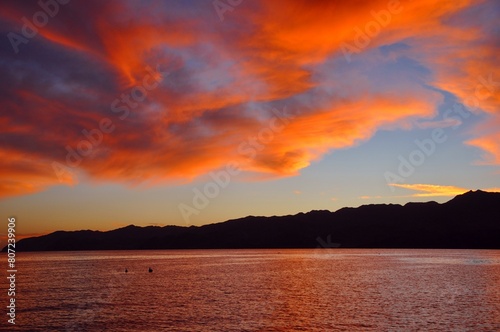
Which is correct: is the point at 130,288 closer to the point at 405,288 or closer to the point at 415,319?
the point at 405,288

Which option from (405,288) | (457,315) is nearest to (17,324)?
(457,315)

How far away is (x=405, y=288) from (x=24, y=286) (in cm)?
9229

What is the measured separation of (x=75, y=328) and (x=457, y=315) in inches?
2114

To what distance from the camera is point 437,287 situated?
350 feet

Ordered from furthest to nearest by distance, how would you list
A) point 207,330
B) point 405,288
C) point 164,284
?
point 164,284, point 405,288, point 207,330

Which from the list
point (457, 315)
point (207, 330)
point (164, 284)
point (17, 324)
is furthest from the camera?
point (164, 284)

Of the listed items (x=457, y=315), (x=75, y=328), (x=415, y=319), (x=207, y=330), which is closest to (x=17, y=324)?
(x=75, y=328)

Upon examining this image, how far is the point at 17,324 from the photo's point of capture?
64.2 m

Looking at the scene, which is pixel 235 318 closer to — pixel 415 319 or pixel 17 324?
pixel 415 319

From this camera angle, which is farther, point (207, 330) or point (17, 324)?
point (17, 324)

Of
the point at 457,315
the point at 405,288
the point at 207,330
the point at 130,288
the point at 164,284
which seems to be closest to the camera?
the point at 207,330

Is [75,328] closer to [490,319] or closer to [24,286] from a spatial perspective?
[490,319]

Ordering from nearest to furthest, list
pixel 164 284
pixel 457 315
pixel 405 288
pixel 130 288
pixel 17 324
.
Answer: pixel 17 324 → pixel 457 315 → pixel 405 288 → pixel 130 288 → pixel 164 284

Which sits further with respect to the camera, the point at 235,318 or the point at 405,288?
the point at 405,288
